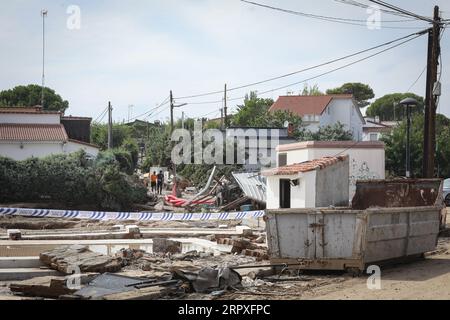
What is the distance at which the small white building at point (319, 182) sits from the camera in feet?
67.3

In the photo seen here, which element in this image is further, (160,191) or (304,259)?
(160,191)

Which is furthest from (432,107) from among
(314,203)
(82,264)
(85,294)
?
(85,294)

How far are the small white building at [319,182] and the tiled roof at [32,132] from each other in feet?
92.3

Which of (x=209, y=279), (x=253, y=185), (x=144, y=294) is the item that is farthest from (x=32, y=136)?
(x=144, y=294)

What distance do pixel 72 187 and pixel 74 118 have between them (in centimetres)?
2194

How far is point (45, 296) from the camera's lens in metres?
10.5

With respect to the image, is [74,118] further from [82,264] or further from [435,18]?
[82,264]

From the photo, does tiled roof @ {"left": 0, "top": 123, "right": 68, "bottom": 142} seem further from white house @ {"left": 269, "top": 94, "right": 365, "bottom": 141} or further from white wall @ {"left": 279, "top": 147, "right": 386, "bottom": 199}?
white wall @ {"left": 279, "top": 147, "right": 386, "bottom": 199}

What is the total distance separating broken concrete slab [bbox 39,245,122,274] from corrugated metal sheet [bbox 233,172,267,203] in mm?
19210

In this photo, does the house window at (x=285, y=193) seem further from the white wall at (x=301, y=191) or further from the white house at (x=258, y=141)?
the white house at (x=258, y=141)

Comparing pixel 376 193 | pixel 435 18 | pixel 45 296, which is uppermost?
pixel 435 18

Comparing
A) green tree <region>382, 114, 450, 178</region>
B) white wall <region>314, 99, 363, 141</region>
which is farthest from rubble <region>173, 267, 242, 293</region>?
white wall <region>314, 99, 363, 141</region>

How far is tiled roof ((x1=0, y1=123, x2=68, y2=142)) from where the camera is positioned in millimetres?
46428

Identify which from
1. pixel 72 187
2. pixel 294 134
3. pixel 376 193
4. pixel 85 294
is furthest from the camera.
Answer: pixel 294 134
